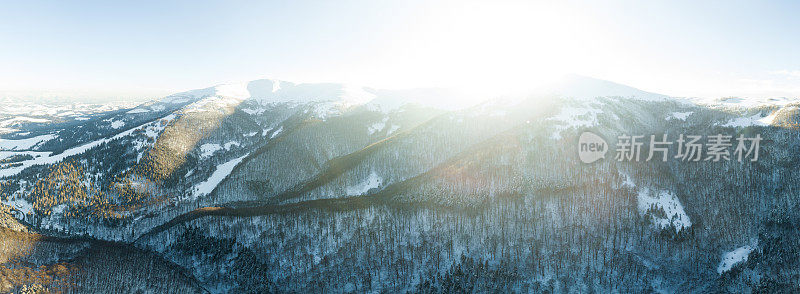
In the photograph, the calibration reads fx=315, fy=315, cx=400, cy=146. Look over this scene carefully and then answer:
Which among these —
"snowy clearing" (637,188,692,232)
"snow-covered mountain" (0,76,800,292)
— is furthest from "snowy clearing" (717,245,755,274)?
"snowy clearing" (637,188,692,232)

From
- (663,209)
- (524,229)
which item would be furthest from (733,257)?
(524,229)

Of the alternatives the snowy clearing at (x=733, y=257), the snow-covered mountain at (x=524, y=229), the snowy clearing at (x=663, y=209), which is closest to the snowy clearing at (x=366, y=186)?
the snow-covered mountain at (x=524, y=229)

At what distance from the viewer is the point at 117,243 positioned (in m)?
154

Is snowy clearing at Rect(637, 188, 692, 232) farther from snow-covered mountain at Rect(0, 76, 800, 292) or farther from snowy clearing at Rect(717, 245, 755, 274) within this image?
snowy clearing at Rect(717, 245, 755, 274)

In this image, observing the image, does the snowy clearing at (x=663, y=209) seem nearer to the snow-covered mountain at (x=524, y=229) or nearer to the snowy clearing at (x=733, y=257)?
the snow-covered mountain at (x=524, y=229)

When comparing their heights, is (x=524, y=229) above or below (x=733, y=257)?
above

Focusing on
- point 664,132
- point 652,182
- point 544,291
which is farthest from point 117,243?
point 664,132

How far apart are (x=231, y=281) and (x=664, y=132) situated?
233 m

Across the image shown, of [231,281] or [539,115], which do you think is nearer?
[231,281]

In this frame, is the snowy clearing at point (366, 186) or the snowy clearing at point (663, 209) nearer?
the snowy clearing at point (663, 209)

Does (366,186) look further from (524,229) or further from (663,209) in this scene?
(663,209)

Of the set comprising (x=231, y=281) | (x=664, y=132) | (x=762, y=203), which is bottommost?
(x=231, y=281)

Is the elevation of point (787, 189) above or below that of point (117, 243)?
above

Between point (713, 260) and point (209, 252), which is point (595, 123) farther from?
point (209, 252)
